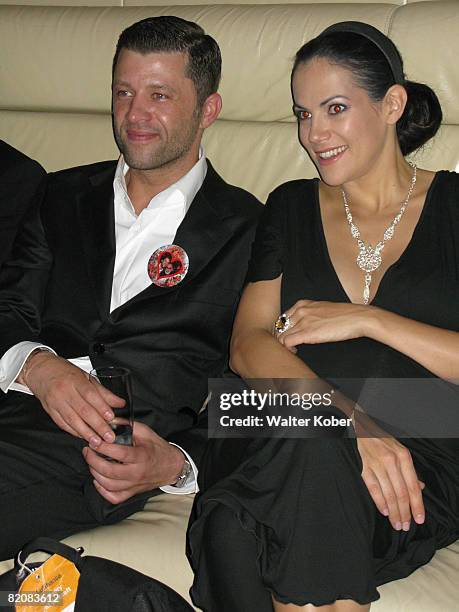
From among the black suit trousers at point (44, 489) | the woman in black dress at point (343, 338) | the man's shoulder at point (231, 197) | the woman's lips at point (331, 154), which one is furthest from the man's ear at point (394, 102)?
the black suit trousers at point (44, 489)

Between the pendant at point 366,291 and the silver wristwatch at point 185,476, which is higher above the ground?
the pendant at point 366,291

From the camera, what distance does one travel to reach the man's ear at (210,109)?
6.88 ft

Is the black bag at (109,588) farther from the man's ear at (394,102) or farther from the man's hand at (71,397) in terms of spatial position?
the man's ear at (394,102)

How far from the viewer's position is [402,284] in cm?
176

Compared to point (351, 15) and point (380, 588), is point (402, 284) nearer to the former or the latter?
point (380, 588)

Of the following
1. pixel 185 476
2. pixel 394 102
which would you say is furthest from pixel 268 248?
pixel 185 476

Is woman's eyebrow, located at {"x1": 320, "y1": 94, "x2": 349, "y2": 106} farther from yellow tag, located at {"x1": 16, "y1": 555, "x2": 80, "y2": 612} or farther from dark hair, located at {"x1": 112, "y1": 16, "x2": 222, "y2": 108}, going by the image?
yellow tag, located at {"x1": 16, "y1": 555, "x2": 80, "y2": 612}

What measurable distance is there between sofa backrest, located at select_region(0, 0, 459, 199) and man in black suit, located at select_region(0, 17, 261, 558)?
0.23 meters

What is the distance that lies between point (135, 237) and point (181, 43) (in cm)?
44

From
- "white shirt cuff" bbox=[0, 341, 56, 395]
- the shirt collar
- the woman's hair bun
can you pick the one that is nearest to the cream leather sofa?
the woman's hair bun

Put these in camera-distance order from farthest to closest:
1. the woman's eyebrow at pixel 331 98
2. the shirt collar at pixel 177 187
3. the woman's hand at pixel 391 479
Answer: the shirt collar at pixel 177 187
the woman's eyebrow at pixel 331 98
the woman's hand at pixel 391 479

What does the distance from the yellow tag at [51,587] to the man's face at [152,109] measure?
0.95 m

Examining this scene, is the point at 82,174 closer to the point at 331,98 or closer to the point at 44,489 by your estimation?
the point at 331,98

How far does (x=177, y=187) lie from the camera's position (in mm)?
2008
